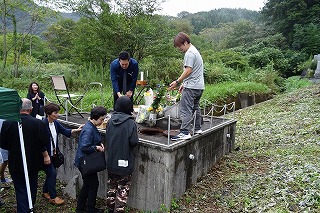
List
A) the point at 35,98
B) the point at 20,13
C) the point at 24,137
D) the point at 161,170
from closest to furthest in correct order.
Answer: the point at 24,137 < the point at 161,170 < the point at 35,98 < the point at 20,13

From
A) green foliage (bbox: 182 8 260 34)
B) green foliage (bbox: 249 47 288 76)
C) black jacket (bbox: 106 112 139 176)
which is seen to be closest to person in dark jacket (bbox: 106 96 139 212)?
black jacket (bbox: 106 112 139 176)

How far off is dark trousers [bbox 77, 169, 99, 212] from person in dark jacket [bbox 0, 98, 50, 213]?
65 centimetres

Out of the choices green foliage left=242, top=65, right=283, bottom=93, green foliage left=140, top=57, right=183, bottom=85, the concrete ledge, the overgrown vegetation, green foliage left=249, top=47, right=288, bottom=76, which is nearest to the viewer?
the concrete ledge

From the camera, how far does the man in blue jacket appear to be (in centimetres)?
534

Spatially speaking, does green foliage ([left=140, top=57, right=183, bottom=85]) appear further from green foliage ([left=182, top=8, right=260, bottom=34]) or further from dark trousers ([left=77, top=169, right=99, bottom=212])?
green foliage ([left=182, top=8, right=260, bottom=34])

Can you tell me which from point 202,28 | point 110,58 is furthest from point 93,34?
point 202,28

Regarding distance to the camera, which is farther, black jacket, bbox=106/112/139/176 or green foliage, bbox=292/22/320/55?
green foliage, bbox=292/22/320/55

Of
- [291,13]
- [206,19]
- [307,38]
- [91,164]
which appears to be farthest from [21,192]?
[206,19]

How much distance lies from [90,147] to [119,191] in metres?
0.74

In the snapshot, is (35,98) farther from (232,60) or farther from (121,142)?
(232,60)

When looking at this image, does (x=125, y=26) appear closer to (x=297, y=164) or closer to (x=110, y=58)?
(x=110, y=58)

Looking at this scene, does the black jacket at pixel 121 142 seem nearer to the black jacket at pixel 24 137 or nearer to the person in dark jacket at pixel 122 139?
the person in dark jacket at pixel 122 139

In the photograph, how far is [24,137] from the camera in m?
3.74

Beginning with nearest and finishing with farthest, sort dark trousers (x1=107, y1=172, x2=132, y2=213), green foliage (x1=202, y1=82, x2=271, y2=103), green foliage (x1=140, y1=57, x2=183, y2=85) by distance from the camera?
dark trousers (x1=107, y1=172, x2=132, y2=213), green foliage (x1=202, y1=82, x2=271, y2=103), green foliage (x1=140, y1=57, x2=183, y2=85)
